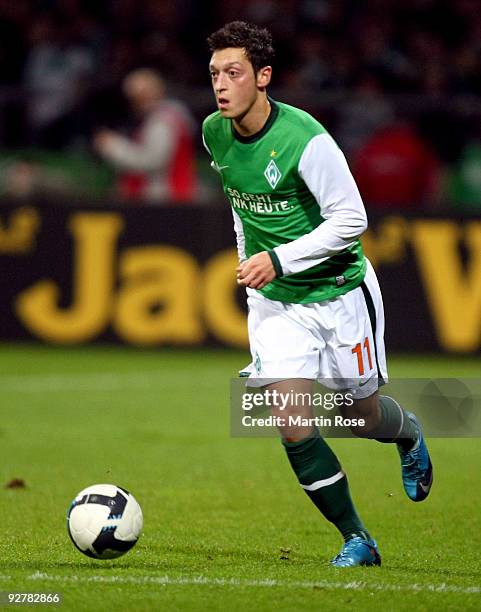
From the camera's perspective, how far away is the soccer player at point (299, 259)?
5562mm

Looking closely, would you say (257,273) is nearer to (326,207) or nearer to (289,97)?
(326,207)

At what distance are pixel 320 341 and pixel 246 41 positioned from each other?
52.3 inches

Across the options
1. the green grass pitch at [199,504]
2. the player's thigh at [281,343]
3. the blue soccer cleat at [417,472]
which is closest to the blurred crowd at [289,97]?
the green grass pitch at [199,504]

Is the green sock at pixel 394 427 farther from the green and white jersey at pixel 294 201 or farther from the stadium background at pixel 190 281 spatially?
the green and white jersey at pixel 294 201

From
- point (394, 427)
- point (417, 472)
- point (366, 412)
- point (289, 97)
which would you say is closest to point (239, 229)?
point (366, 412)

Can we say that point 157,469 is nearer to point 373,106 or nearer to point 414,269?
point 414,269

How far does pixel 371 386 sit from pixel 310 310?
447 mm

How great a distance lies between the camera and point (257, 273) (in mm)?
5441

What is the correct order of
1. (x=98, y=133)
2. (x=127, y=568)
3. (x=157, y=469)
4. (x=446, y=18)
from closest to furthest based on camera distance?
(x=127, y=568) < (x=157, y=469) < (x=98, y=133) < (x=446, y=18)

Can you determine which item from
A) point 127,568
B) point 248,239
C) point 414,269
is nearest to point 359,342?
point 248,239

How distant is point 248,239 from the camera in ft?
19.6

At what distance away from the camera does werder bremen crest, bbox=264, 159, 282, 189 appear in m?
5.66

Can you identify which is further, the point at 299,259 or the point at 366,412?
the point at 366,412

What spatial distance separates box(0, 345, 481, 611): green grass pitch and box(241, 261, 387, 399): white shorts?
0.79 m
